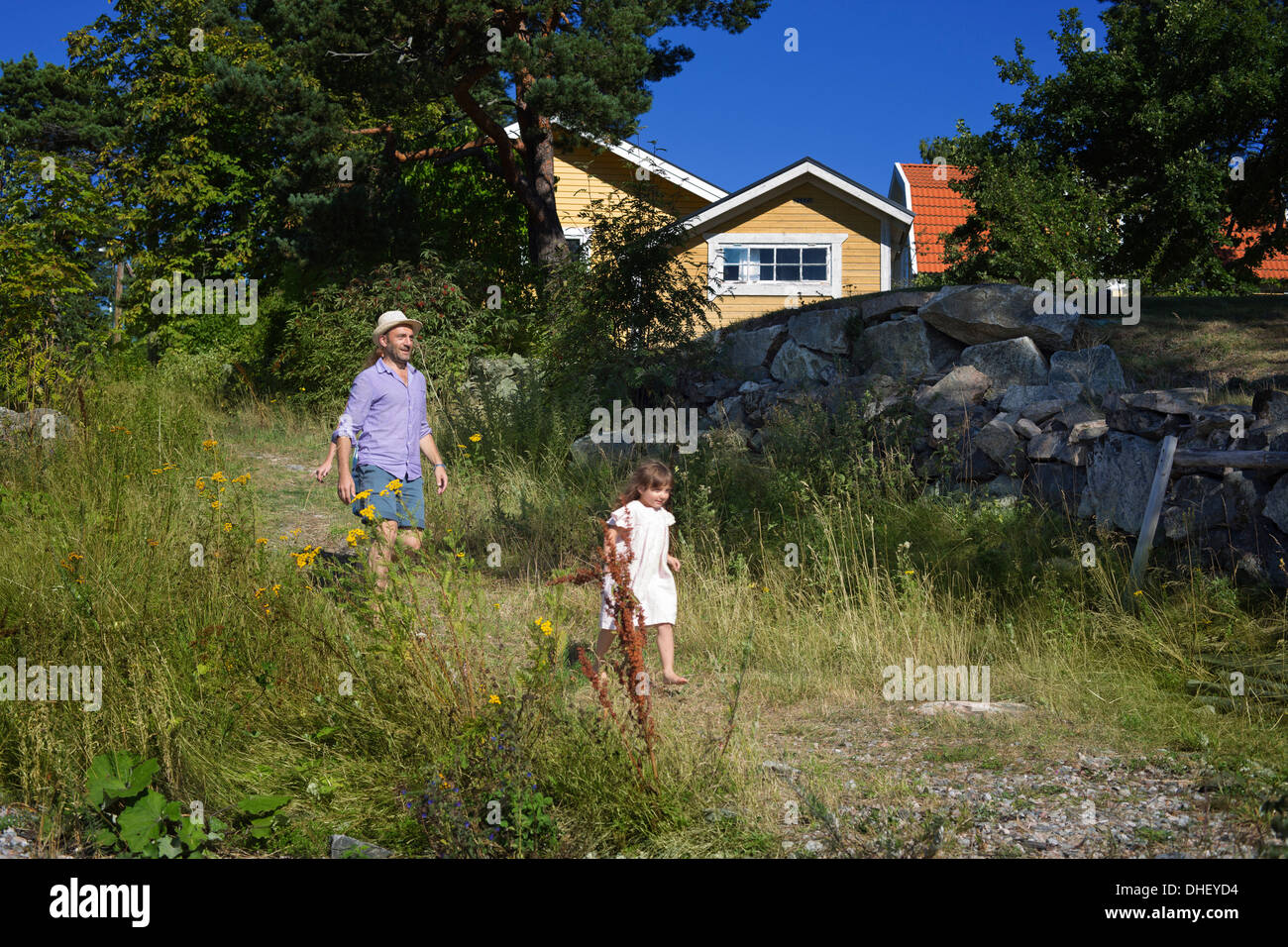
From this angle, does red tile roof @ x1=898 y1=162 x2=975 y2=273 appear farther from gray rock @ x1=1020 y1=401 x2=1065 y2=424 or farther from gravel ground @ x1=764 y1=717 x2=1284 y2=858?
gravel ground @ x1=764 y1=717 x2=1284 y2=858

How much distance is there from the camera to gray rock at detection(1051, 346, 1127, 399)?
28.9 feet

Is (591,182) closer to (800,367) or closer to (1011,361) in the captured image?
(800,367)

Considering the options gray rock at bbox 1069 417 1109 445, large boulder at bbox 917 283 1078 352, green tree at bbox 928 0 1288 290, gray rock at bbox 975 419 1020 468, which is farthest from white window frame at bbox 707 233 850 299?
gray rock at bbox 1069 417 1109 445

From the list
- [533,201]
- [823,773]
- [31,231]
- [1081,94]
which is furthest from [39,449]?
[1081,94]

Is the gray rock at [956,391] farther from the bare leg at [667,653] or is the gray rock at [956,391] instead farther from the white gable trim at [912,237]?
the white gable trim at [912,237]

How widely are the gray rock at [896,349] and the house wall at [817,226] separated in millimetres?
10257

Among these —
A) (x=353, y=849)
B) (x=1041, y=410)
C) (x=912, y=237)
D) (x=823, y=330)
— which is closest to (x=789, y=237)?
(x=912, y=237)

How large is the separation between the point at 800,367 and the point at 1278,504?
18.2ft

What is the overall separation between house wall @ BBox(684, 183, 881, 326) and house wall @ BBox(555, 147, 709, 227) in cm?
129

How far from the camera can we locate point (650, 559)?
488 centimetres

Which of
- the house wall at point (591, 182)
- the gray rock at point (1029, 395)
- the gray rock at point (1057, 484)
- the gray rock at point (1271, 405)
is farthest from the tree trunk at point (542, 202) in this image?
the gray rock at point (1271, 405)

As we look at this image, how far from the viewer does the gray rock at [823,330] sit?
10672 mm

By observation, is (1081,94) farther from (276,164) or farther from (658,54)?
(276,164)

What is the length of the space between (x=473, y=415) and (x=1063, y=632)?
699cm
